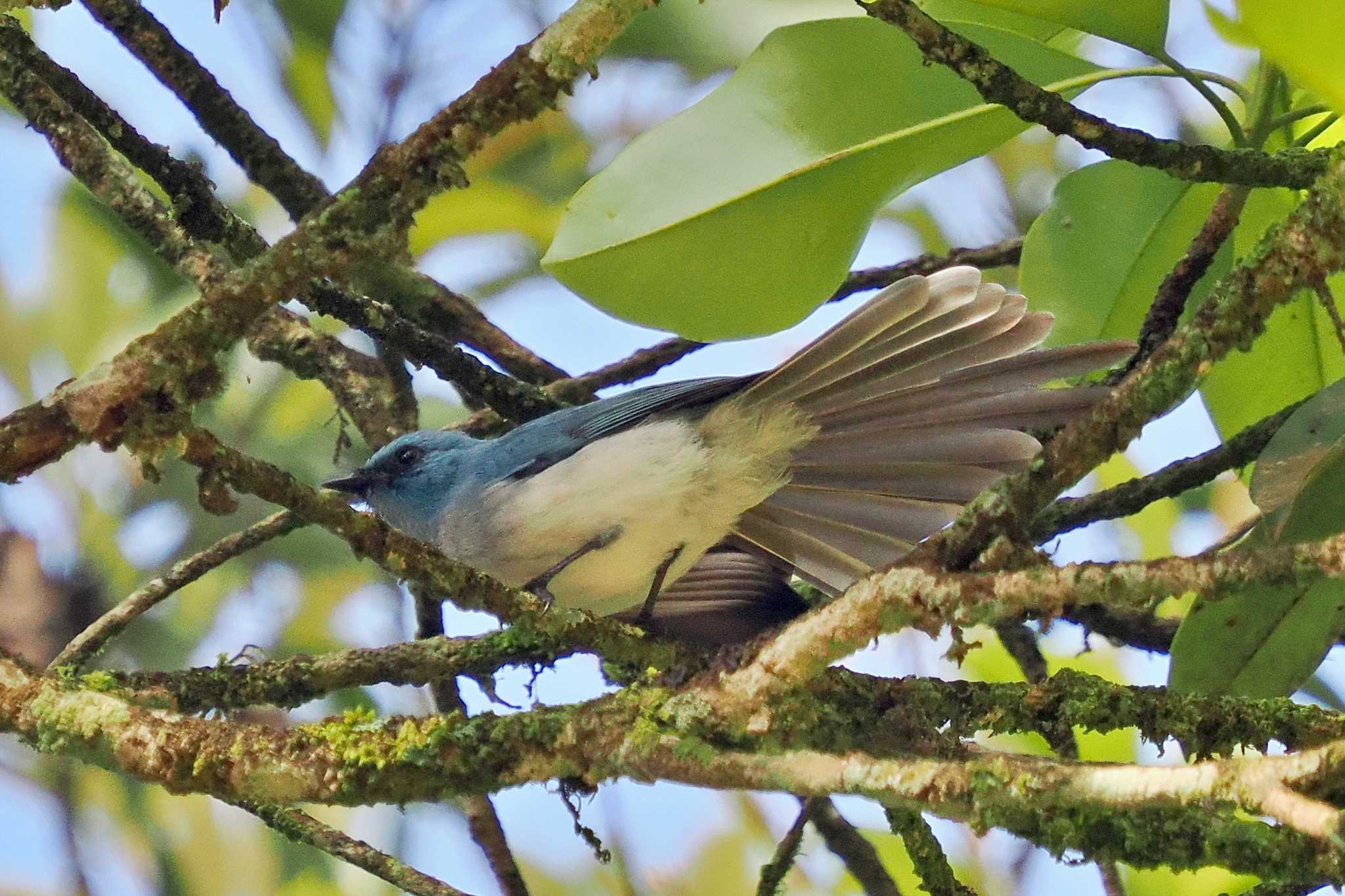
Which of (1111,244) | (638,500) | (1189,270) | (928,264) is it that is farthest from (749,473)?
(1189,270)

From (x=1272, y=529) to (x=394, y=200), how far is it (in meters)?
1.16

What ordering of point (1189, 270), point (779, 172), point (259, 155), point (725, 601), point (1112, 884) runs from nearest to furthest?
point (779, 172) < point (1189, 270) < point (1112, 884) < point (725, 601) < point (259, 155)

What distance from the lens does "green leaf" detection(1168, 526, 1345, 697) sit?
5.88ft

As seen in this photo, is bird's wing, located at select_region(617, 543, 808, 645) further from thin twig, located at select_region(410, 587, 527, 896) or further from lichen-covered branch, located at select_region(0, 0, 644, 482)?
lichen-covered branch, located at select_region(0, 0, 644, 482)

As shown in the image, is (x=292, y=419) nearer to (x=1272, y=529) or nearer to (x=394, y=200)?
(x=394, y=200)

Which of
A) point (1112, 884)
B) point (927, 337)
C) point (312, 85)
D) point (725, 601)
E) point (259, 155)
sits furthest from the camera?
point (312, 85)

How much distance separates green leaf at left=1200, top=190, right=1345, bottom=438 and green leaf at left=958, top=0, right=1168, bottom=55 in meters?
0.43

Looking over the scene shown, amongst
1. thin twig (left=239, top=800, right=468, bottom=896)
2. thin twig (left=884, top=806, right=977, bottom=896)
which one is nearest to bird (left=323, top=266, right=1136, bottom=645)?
thin twig (left=239, top=800, right=468, bottom=896)

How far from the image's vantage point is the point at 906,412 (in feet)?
6.88

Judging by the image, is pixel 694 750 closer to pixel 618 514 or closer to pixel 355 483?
pixel 618 514

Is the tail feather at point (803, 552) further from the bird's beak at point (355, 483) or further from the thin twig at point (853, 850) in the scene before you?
the bird's beak at point (355, 483)

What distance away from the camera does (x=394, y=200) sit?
1254mm

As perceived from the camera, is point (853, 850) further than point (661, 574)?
Yes

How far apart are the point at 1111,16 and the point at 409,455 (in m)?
1.53
